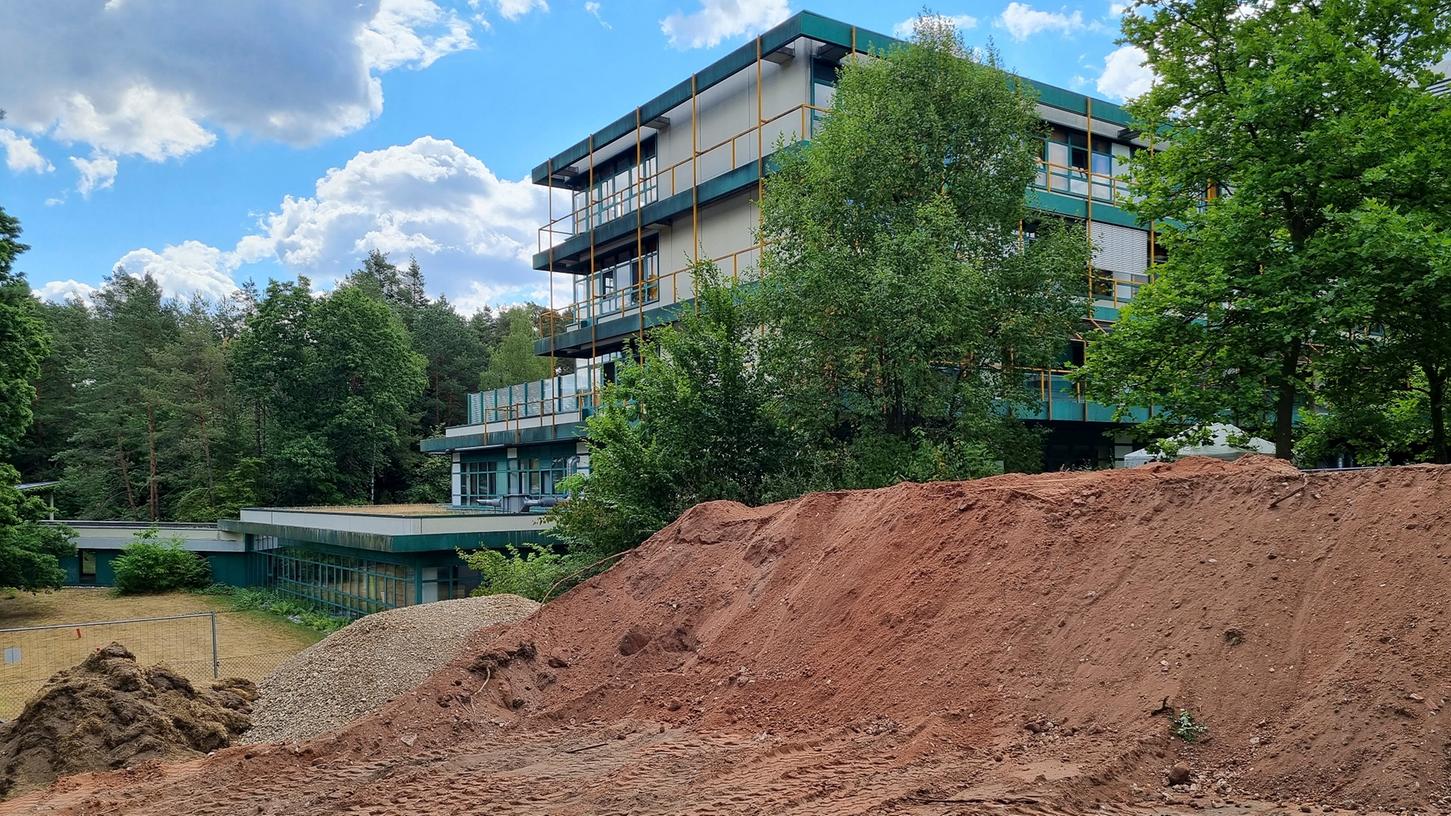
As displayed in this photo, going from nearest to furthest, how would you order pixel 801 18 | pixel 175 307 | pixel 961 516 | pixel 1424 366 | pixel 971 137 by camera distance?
pixel 961 516 → pixel 1424 366 → pixel 971 137 → pixel 801 18 → pixel 175 307

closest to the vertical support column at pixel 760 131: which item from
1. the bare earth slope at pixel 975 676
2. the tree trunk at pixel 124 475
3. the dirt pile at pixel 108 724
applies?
the bare earth slope at pixel 975 676

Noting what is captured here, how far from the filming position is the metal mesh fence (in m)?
20.9

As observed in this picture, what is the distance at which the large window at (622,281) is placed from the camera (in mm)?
31888

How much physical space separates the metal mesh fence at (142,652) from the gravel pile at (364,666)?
4.18 metres

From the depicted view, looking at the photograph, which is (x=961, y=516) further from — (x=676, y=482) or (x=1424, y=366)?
(x=1424, y=366)

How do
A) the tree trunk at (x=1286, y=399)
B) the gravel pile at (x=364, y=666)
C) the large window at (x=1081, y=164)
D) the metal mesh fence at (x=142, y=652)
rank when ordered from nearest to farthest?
1. the gravel pile at (x=364, y=666)
2. the tree trunk at (x=1286, y=399)
3. the metal mesh fence at (x=142, y=652)
4. the large window at (x=1081, y=164)

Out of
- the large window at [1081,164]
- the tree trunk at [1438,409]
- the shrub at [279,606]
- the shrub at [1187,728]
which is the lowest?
the shrub at [279,606]

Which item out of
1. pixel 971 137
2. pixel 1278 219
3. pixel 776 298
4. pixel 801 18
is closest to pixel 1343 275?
pixel 1278 219

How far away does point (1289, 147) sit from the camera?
55.6 ft

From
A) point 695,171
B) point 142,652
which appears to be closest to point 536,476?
point 695,171

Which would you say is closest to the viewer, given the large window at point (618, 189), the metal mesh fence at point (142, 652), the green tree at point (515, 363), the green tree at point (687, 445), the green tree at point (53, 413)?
the green tree at point (687, 445)

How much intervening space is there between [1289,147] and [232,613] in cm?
3430

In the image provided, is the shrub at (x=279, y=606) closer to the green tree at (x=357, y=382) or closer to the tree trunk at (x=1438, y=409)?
Answer: the green tree at (x=357, y=382)

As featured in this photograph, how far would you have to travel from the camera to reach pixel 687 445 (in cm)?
1856
